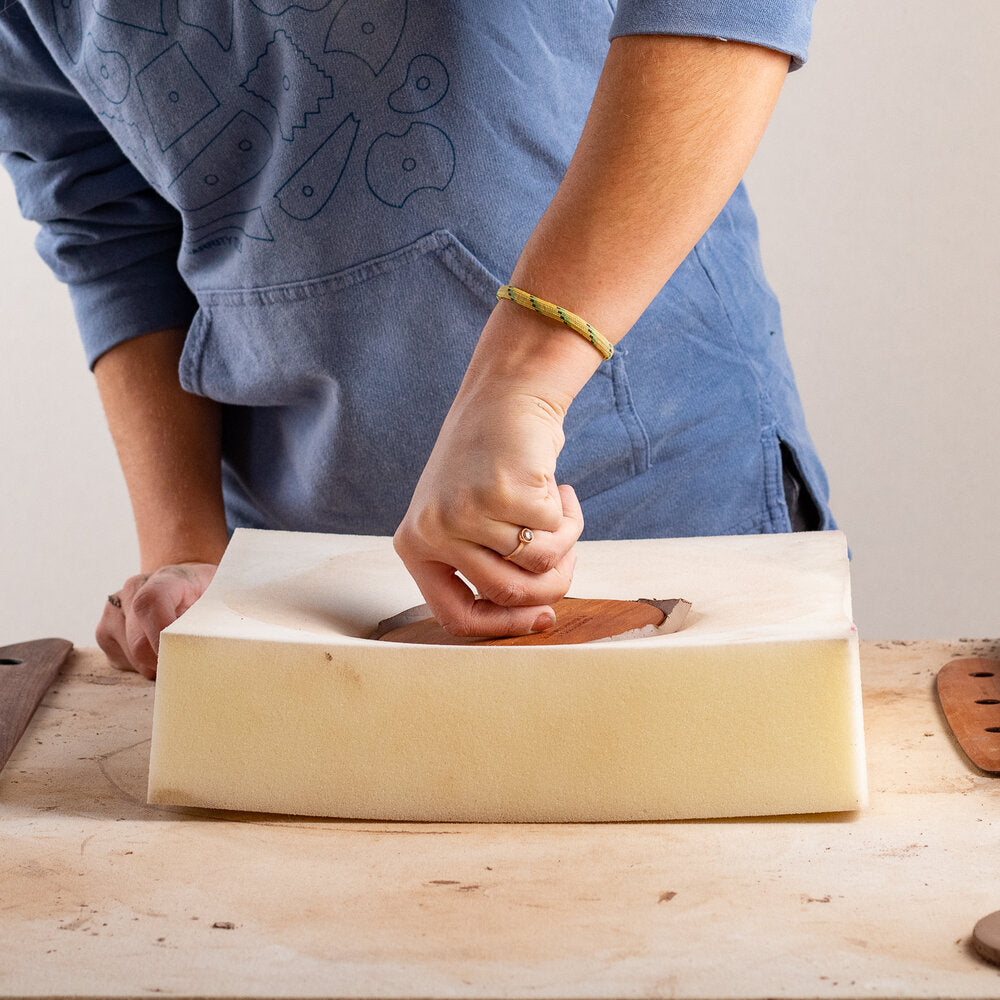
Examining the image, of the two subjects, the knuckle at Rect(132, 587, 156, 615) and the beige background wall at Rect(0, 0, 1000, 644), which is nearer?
the knuckle at Rect(132, 587, 156, 615)

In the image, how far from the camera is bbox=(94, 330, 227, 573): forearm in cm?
119

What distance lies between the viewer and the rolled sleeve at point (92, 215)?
1.14m

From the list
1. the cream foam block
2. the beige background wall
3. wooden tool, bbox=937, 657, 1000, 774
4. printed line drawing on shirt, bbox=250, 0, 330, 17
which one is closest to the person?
printed line drawing on shirt, bbox=250, 0, 330, 17

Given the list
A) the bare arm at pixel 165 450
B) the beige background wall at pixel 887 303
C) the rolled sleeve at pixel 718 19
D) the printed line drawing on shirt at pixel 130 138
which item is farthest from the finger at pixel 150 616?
the beige background wall at pixel 887 303

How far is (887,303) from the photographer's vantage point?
7.66ft

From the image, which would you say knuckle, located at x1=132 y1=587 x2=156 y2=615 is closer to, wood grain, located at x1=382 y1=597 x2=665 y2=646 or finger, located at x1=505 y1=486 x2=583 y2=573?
wood grain, located at x1=382 y1=597 x2=665 y2=646

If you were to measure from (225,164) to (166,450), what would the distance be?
0.31 meters

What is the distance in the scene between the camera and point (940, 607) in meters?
2.48

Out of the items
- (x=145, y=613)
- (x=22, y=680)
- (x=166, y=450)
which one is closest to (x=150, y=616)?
(x=145, y=613)

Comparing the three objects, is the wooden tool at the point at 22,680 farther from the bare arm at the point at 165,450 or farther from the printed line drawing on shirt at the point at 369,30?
the printed line drawing on shirt at the point at 369,30

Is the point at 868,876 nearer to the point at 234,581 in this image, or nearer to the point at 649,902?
the point at 649,902

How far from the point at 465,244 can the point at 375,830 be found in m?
0.47

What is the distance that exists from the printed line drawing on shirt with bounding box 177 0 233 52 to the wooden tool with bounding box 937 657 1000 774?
73 centimetres

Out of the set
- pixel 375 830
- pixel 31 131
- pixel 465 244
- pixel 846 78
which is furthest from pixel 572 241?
pixel 846 78
